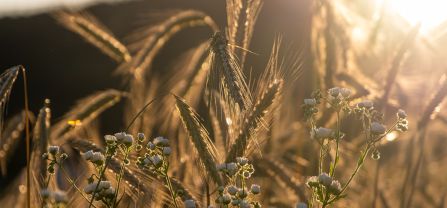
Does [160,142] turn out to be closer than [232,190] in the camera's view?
No

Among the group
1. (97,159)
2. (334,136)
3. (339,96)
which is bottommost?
(97,159)

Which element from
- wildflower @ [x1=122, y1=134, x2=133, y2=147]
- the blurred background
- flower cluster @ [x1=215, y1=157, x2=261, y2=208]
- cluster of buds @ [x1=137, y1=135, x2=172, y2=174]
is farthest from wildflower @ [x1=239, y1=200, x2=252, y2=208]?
the blurred background

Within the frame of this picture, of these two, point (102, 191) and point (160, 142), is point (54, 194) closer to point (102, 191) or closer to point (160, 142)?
point (102, 191)

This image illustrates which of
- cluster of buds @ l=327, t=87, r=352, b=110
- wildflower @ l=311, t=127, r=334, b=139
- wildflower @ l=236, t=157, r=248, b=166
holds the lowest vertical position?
wildflower @ l=236, t=157, r=248, b=166

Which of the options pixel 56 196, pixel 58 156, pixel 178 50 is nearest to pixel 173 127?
pixel 58 156

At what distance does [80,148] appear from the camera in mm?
2945

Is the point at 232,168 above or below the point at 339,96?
below

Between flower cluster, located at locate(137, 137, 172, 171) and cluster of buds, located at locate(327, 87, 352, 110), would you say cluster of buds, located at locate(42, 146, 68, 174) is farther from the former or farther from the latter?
cluster of buds, located at locate(327, 87, 352, 110)

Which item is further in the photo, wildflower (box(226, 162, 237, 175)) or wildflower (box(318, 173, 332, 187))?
wildflower (box(226, 162, 237, 175))

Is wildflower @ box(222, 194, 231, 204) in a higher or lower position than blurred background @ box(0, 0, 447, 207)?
lower

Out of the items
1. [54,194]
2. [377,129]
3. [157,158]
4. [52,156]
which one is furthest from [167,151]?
[377,129]

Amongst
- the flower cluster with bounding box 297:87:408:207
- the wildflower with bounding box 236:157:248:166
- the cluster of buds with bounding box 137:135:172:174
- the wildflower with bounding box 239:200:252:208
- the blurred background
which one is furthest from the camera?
the blurred background

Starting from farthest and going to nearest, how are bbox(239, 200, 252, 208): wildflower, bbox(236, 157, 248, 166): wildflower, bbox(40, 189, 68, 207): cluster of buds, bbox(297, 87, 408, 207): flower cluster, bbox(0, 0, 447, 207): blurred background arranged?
bbox(0, 0, 447, 207): blurred background < bbox(236, 157, 248, 166): wildflower < bbox(297, 87, 408, 207): flower cluster < bbox(239, 200, 252, 208): wildflower < bbox(40, 189, 68, 207): cluster of buds

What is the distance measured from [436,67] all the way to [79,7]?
2.19m
